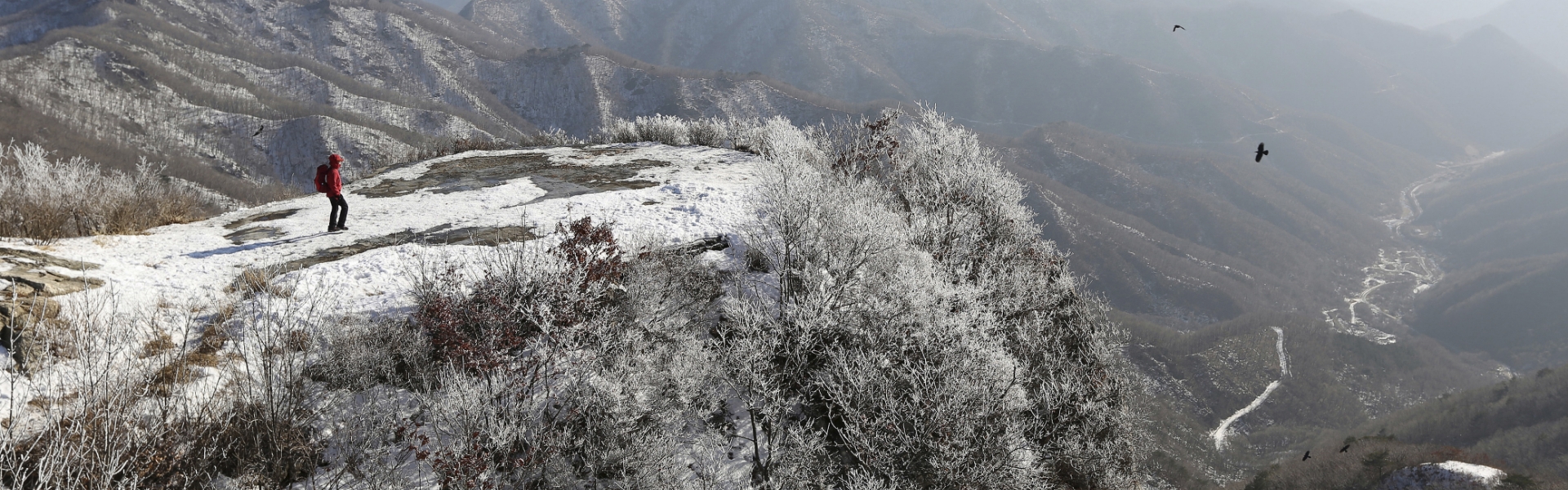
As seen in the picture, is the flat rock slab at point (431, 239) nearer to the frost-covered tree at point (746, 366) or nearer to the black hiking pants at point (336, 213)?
the black hiking pants at point (336, 213)

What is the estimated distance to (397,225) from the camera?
13453 mm

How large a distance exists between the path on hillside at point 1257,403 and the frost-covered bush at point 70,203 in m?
123

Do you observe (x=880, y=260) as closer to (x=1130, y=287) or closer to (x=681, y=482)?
(x=681, y=482)

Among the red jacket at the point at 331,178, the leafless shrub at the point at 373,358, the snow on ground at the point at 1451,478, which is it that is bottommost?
the snow on ground at the point at 1451,478

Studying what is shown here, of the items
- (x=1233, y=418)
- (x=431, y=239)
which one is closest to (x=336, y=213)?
(x=431, y=239)

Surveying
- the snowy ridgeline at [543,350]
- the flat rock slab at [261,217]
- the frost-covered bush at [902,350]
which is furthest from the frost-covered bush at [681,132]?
the flat rock slab at [261,217]

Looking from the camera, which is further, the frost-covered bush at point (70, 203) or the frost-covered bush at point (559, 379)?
the frost-covered bush at point (70, 203)

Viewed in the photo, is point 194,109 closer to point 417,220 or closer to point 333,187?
point 417,220

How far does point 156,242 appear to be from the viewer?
11.2m

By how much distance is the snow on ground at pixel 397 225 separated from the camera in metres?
9.66

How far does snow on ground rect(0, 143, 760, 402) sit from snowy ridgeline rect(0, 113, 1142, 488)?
0.25 ft

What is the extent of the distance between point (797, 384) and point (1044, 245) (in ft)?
42.4

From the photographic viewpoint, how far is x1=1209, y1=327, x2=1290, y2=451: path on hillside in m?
103

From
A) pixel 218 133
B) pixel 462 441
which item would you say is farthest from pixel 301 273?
pixel 218 133
